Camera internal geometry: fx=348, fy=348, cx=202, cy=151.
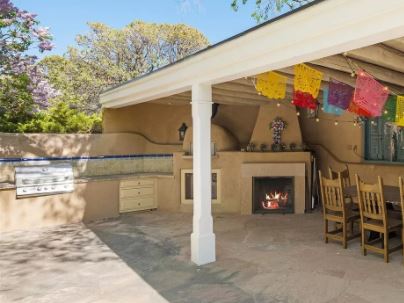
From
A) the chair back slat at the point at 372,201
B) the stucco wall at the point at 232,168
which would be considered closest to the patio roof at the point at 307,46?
the chair back slat at the point at 372,201

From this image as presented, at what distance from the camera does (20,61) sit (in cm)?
757

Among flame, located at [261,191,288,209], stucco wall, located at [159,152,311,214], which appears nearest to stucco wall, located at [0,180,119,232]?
stucco wall, located at [159,152,311,214]

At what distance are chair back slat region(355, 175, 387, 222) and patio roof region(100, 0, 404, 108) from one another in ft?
5.38

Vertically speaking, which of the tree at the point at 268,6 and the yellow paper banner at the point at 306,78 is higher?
the tree at the point at 268,6

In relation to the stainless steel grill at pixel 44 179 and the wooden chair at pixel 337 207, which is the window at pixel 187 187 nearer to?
the stainless steel grill at pixel 44 179

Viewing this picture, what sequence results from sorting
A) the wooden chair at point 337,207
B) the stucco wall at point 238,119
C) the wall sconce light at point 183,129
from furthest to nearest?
the stucco wall at point 238,119 → the wall sconce light at point 183,129 → the wooden chair at point 337,207

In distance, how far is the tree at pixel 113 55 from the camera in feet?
56.1

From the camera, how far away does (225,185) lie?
28.7ft

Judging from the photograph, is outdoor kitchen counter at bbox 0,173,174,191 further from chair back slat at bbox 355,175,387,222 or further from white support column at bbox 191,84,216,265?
chair back slat at bbox 355,175,387,222

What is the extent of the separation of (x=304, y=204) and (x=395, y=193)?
2848 mm

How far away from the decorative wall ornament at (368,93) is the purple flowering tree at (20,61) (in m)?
6.32

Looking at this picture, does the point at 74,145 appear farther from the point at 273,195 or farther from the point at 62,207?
the point at 273,195

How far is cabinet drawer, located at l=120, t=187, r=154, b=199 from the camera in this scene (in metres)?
8.62

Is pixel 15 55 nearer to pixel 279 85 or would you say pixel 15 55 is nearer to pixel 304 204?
pixel 279 85
